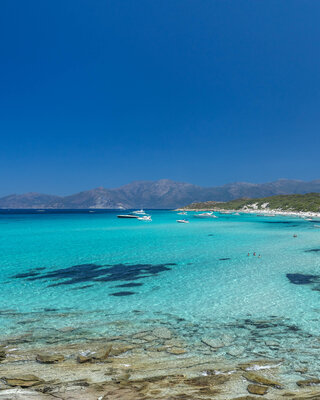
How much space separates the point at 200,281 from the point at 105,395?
47.5ft

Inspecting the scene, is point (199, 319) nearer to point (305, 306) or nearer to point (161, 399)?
point (305, 306)

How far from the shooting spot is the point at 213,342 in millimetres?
10648

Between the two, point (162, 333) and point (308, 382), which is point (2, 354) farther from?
point (308, 382)

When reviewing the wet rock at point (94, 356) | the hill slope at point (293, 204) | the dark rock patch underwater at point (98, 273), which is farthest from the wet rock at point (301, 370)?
the hill slope at point (293, 204)

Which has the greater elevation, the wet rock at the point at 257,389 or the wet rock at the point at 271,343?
the wet rock at the point at 257,389

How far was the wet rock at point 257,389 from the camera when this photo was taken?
23.1 feet

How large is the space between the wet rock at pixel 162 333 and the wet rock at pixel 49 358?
3719 mm

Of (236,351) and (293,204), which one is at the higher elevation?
(293,204)

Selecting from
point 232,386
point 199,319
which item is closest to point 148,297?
point 199,319

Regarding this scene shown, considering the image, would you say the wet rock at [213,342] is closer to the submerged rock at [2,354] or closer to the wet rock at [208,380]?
the wet rock at [208,380]

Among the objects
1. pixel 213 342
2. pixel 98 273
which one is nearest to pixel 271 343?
pixel 213 342

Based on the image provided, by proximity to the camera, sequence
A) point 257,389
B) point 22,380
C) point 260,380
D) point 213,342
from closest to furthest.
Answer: point 257,389
point 22,380
point 260,380
point 213,342

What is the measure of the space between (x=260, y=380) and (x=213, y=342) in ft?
9.97

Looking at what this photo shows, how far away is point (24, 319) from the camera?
43.0 feet
